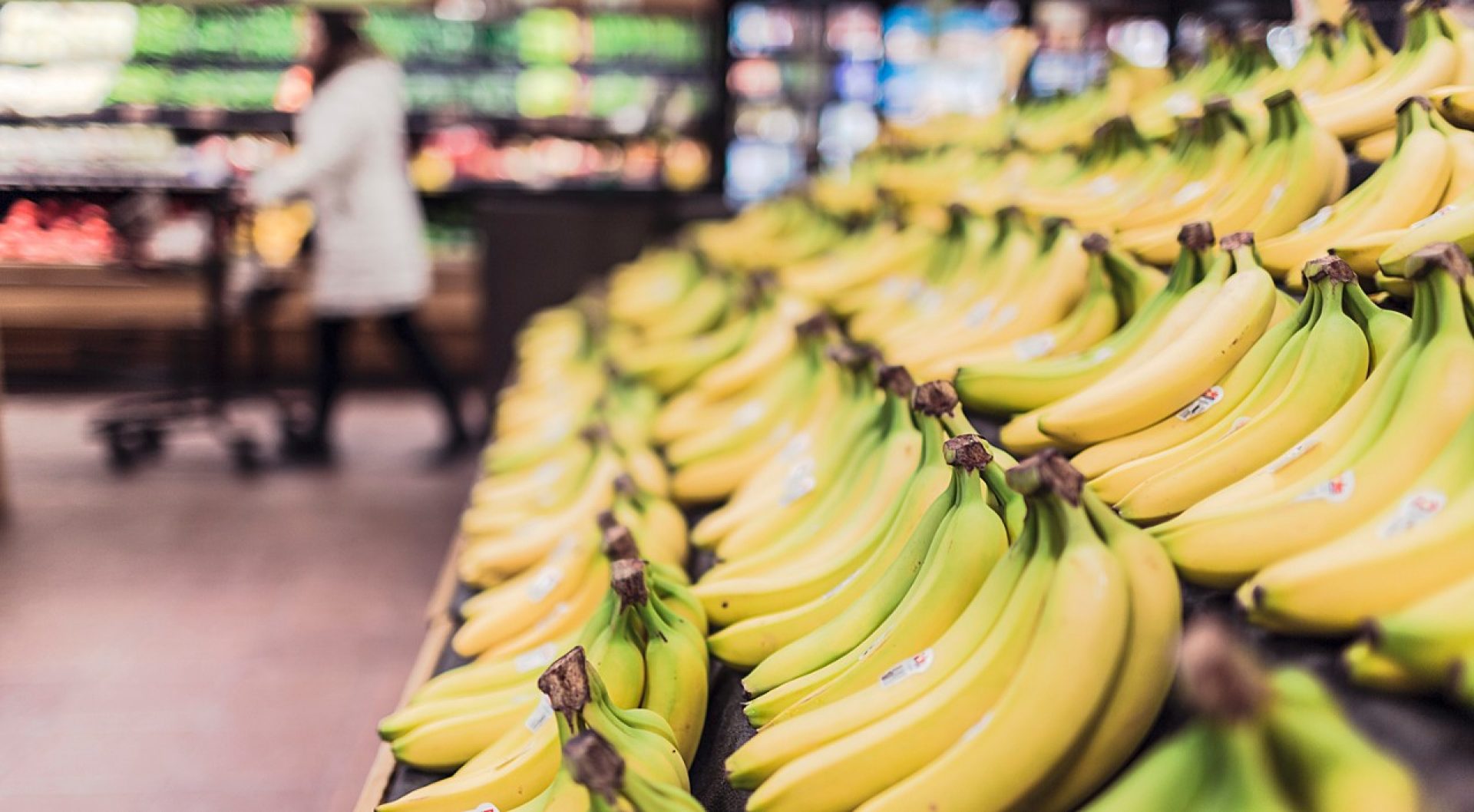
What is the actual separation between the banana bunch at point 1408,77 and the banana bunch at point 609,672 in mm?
1203

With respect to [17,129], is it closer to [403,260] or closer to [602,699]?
[403,260]

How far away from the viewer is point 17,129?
5.73m

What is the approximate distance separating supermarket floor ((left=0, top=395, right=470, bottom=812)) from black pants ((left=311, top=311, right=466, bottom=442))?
24 centimetres

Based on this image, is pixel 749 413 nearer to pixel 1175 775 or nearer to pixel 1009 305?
pixel 1009 305

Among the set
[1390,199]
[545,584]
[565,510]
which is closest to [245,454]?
[565,510]

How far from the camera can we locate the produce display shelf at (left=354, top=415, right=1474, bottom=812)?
0.72 metres

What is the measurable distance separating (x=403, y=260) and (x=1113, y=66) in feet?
9.55

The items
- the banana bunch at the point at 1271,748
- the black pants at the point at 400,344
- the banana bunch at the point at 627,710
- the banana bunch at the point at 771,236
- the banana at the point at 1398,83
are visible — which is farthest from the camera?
the black pants at the point at 400,344

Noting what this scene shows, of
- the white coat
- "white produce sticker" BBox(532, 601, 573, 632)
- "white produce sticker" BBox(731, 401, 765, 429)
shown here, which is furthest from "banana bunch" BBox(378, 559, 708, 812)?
the white coat

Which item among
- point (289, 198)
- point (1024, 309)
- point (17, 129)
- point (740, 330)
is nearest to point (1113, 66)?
point (740, 330)

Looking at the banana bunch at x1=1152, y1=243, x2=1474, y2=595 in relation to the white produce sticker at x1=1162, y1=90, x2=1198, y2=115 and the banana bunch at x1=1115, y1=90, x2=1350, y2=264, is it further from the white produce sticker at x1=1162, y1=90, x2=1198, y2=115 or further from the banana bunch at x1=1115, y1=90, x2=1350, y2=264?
the white produce sticker at x1=1162, y1=90, x2=1198, y2=115

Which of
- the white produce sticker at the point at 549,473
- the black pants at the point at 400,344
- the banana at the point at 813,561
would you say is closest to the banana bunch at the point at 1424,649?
the banana at the point at 813,561

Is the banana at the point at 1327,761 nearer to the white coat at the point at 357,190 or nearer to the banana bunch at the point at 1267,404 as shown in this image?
the banana bunch at the point at 1267,404

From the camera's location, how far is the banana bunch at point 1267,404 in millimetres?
1109
